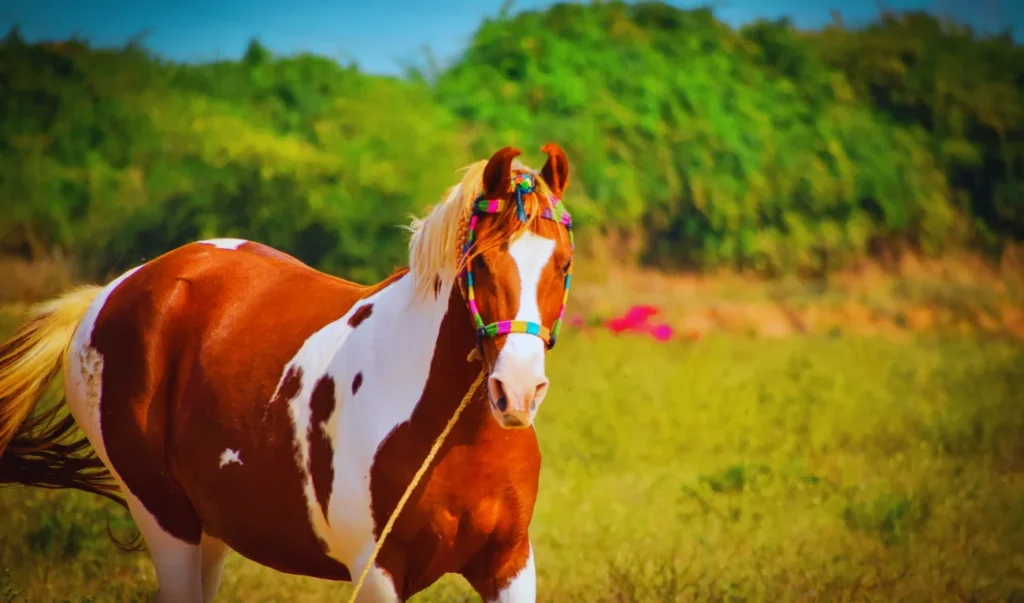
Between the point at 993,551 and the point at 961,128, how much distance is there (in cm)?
2022

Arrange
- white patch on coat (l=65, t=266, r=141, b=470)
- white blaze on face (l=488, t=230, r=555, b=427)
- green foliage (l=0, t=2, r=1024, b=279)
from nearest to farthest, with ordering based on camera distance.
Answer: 1. white blaze on face (l=488, t=230, r=555, b=427)
2. white patch on coat (l=65, t=266, r=141, b=470)
3. green foliage (l=0, t=2, r=1024, b=279)

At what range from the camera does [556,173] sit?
3328 mm

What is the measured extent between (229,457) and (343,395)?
0.57 m

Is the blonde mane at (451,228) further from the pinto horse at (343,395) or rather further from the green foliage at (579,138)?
the green foliage at (579,138)

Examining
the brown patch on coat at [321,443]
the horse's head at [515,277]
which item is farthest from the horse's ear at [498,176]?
the brown patch on coat at [321,443]

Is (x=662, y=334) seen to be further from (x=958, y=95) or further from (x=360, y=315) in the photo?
(x=958, y=95)

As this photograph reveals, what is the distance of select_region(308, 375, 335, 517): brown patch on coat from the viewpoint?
341cm

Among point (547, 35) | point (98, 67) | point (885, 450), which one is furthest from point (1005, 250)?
point (98, 67)

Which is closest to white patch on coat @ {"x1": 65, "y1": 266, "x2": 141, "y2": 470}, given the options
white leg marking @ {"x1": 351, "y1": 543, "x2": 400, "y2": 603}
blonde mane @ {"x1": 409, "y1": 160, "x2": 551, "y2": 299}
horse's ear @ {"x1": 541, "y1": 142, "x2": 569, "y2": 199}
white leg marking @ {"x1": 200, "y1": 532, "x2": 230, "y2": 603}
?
white leg marking @ {"x1": 200, "y1": 532, "x2": 230, "y2": 603}

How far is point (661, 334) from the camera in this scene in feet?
46.1

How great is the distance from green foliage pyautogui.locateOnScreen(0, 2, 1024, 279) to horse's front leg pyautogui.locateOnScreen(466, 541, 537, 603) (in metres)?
13.6

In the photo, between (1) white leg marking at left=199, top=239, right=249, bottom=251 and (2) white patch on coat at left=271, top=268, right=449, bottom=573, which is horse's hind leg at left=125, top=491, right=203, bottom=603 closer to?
(2) white patch on coat at left=271, top=268, right=449, bottom=573

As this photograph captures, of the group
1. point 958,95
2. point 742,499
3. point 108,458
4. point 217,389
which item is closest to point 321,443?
point 217,389

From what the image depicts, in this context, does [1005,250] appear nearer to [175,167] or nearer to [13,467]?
[175,167]
